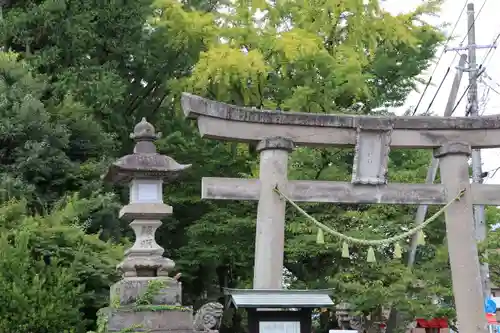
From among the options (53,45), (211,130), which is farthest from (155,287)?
(53,45)

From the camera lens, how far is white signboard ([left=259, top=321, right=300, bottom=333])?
906 cm

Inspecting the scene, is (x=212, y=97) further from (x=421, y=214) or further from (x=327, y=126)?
(x=421, y=214)

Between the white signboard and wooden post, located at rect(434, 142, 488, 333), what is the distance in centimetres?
361

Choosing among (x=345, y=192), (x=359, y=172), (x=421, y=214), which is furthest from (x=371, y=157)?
(x=421, y=214)

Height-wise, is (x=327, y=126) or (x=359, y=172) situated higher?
(x=327, y=126)

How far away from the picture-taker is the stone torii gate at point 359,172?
10844 millimetres

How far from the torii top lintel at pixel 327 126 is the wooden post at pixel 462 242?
0.32 meters

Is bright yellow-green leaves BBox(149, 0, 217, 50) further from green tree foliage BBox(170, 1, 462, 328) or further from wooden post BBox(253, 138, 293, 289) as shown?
wooden post BBox(253, 138, 293, 289)

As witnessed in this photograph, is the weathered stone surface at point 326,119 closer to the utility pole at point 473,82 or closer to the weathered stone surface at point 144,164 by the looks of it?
the weathered stone surface at point 144,164

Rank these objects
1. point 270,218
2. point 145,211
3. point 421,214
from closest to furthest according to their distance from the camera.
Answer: point 145,211, point 270,218, point 421,214

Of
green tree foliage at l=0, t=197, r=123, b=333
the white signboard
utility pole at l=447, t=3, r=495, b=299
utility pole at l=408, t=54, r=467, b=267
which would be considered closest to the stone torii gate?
the white signboard

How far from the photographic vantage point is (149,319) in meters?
9.50

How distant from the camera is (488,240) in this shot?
14.4 metres

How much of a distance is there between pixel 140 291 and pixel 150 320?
18.6 inches
